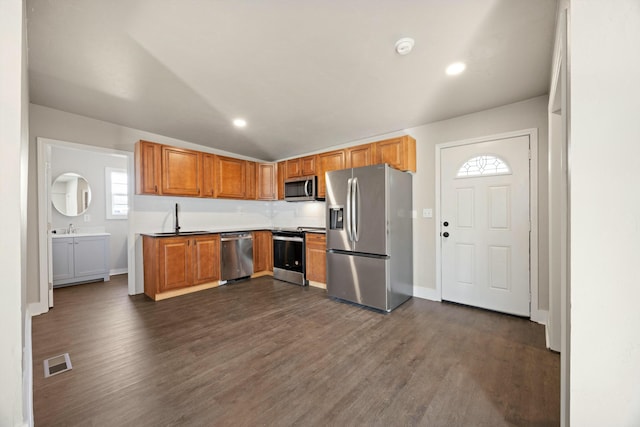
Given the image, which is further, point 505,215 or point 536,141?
point 505,215

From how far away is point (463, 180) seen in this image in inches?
128

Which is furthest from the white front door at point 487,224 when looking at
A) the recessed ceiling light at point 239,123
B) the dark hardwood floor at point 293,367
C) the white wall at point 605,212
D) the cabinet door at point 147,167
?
the cabinet door at point 147,167

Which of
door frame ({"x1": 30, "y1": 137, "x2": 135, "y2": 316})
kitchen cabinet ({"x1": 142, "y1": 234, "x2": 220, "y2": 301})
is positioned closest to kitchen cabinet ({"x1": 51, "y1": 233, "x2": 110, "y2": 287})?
door frame ({"x1": 30, "y1": 137, "x2": 135, "y2": 316})

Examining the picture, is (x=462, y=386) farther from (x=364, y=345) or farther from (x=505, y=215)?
(x=505, y=215)

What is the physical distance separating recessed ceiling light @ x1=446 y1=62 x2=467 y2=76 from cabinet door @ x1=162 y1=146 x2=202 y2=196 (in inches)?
145

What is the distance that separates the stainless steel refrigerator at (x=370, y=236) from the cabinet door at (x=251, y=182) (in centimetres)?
197

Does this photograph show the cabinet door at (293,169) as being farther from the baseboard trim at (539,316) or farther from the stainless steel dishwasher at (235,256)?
the baseboard trim at (539,316)

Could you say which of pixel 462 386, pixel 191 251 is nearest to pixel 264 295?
pixel 191 251

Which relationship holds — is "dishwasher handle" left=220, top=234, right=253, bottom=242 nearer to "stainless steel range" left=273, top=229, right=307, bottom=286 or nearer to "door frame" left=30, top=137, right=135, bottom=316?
"stainless steel range" left=273, top=229, right=307, bottom=286

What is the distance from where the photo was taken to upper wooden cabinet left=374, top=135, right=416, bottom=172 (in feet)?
11.3

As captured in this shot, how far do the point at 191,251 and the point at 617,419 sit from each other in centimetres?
427

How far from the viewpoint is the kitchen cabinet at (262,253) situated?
4719 mm

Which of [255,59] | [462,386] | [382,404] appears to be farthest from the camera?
[255,59]

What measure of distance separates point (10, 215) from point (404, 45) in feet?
8.17
